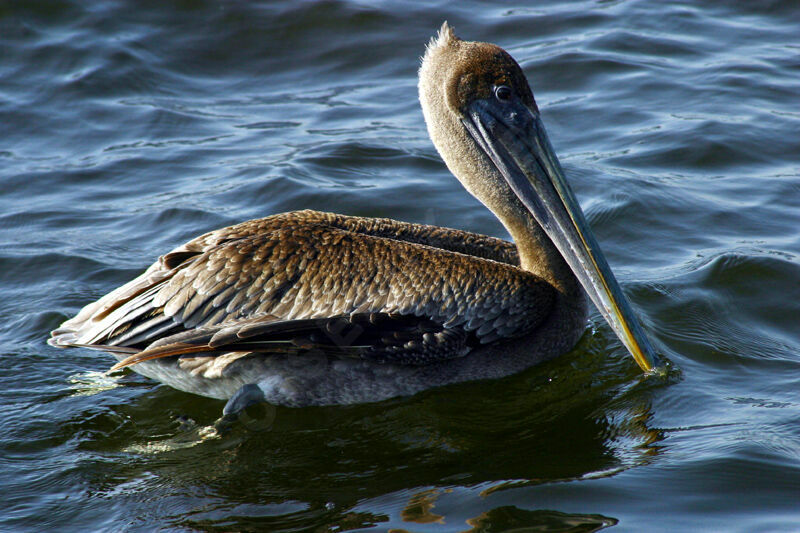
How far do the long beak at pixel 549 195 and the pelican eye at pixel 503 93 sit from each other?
29 mm

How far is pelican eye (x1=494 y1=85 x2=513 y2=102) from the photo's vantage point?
5508mm

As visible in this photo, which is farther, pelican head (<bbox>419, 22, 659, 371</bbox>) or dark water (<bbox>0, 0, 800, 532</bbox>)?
pelican head (<bbox>419, 22, 659, 371</bbox>)

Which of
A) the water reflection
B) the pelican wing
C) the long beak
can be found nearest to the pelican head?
the long beak

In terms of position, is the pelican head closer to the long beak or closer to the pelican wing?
the long beak

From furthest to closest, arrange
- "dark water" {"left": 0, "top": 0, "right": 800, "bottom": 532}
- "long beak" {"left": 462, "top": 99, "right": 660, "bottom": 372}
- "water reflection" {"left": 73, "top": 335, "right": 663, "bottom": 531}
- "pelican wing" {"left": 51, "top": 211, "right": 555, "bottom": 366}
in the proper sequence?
→ "long beak" {"left": 462, "top": 99, "right": 660, "bottom": 372}
"pelican wing" {"left": 51, "top": 211, "right": 555, "bottom": 366}
"dark water" {"left": 0, "top": 0, "right": 800, "bottom": 532}
"water reflection" {"left": 73, "top": 335, "right": 663, "bottom": 531}

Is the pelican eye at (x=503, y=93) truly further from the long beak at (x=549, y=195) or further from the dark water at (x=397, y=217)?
the dark water at (x=397, y=217)

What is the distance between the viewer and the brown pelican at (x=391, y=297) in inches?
207

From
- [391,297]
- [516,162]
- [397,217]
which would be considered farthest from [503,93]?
[397,217]

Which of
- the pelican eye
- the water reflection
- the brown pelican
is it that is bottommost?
the water reflection

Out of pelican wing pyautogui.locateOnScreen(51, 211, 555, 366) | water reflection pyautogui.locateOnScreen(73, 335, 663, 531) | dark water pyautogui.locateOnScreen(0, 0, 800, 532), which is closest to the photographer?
water reflection pyautogui.locateOnScreen(73, 335, 663, 531)

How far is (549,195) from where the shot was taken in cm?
553

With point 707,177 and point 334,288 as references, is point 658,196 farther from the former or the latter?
point 334,288

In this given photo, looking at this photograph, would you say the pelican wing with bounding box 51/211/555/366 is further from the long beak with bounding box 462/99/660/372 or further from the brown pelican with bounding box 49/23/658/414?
the long beak with bounding box 462/99/660/372

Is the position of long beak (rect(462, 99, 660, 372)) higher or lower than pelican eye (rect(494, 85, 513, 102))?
lower
